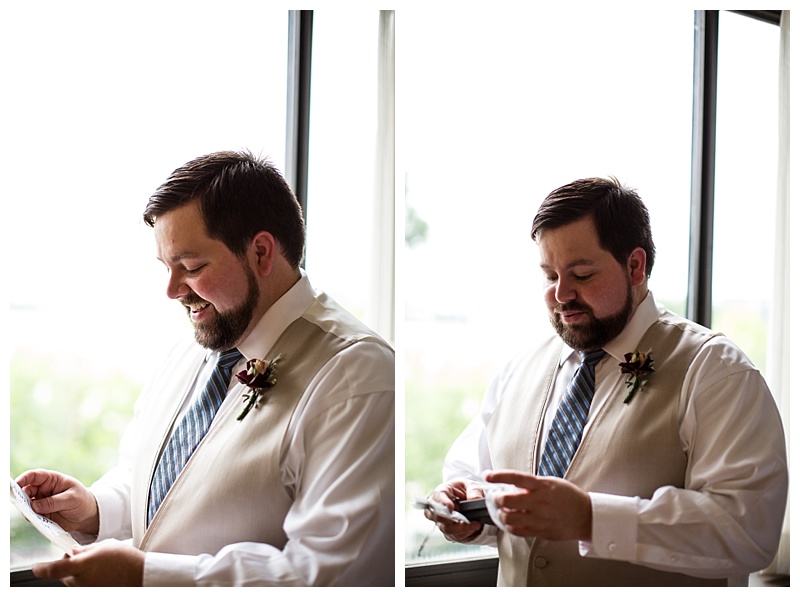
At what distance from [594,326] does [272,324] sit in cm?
94

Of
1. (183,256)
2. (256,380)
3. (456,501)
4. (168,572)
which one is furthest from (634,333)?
(168,572)

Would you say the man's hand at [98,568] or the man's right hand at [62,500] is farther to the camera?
the man's right hand at [62,500]

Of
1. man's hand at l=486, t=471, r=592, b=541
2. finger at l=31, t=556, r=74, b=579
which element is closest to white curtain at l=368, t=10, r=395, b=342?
man's hand at l=486, t=471, r=592, b=541

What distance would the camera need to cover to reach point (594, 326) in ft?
7.24

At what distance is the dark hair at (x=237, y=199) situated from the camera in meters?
2.11

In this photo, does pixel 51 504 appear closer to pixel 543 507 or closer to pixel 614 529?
pixel 543 507

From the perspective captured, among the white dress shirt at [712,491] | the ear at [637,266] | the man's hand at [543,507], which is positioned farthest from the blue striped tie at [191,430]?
the ear at [637,266]

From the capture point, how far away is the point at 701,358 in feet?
6.91

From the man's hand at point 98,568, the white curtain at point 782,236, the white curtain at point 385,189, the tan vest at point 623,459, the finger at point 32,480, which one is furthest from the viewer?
the white curtain at point 782,236

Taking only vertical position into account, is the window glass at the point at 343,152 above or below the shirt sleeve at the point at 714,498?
above

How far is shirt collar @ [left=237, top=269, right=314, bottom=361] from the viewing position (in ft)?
7.00

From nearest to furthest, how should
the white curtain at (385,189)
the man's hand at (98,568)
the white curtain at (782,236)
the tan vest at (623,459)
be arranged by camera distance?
the man's hand at (98,568)
the tan vest at (623,459)
the white curtain at (385,189)
the white curtain at (782,236)

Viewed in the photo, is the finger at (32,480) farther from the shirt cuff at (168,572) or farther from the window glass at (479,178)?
the window glass at (479,178)
